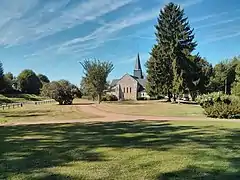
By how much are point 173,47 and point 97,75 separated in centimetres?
1282

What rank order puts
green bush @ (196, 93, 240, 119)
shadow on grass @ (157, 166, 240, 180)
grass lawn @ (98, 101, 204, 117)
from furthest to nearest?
grass lawn @ (98, 101, 204, 117) < green bush @ (196, 93, 240, 119) < shadow on grass @ (157, 166, 240, 180)

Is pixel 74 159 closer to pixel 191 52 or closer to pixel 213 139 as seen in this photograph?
pixel 213 139

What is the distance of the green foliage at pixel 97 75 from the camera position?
4906 centimetres

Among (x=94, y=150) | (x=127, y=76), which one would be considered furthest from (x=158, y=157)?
(x=127, y=76)

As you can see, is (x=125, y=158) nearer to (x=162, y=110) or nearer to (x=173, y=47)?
(x=162, y=110)

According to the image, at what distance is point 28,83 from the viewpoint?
105 metres

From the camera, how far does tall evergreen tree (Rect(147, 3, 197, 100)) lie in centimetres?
4669

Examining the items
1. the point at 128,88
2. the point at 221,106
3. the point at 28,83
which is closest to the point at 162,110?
the point at 221,106

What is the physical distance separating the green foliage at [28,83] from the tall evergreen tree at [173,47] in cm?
6394

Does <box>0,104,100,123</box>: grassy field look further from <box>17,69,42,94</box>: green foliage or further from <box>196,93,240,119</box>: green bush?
<box>17,69,42,94</box>: green foliage

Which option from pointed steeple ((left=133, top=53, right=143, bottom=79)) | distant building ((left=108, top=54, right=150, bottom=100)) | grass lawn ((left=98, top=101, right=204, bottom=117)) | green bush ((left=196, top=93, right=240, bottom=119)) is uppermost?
pointed steeple ((left=133, top=53, right=143, bottom=79))

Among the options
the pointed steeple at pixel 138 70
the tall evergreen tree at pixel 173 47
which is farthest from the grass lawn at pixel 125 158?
the pointed steeple at pixel 138 70

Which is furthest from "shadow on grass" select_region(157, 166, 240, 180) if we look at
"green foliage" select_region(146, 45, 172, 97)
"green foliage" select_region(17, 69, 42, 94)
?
"green foliage" select_region(17, 69, 42, 94)

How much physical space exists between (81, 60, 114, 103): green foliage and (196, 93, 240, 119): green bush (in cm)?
2779
